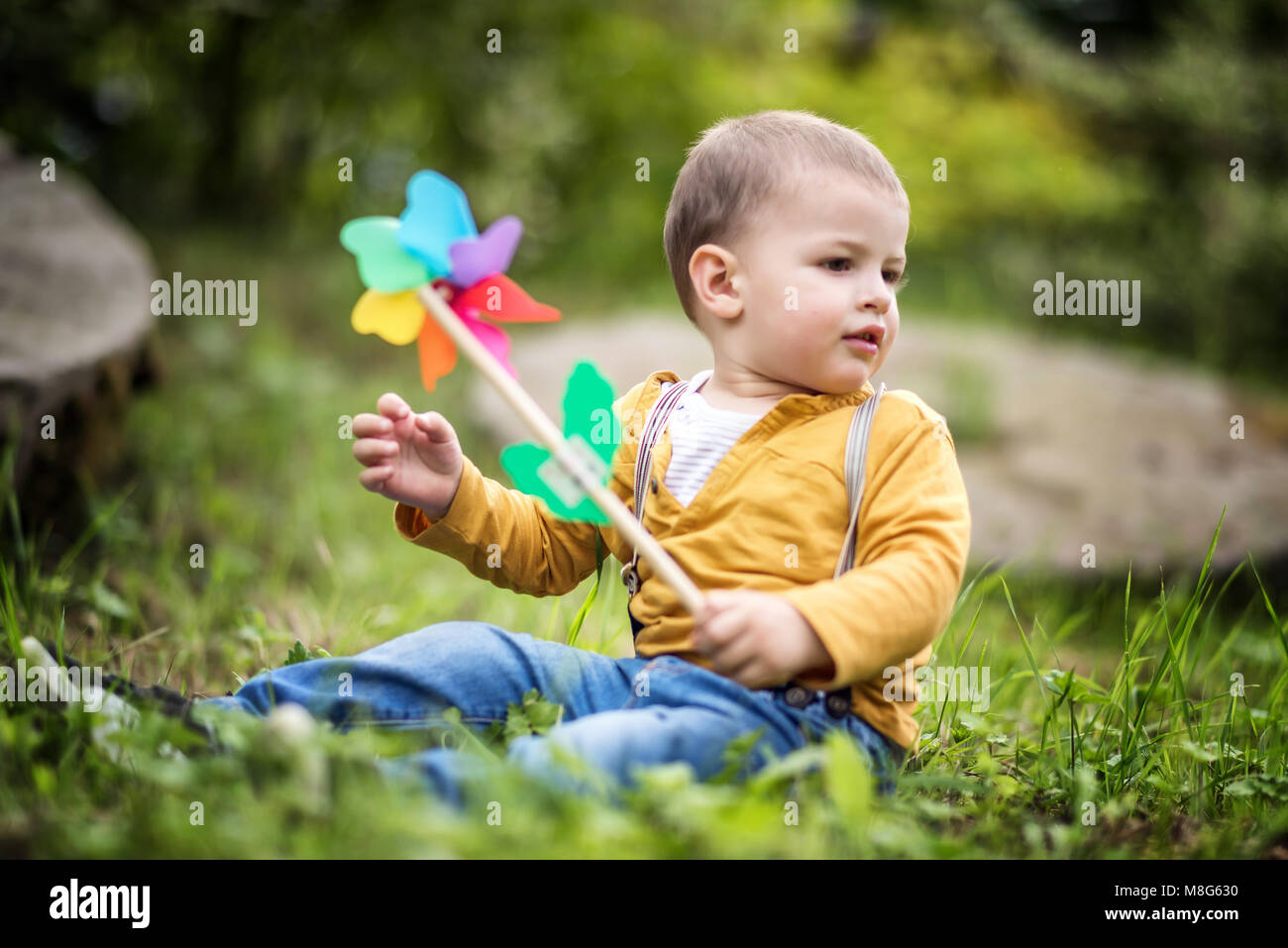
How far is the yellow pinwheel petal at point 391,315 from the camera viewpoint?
55.1 inches

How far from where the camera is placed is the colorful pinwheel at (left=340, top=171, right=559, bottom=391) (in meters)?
1.38

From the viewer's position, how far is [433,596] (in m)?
2.57

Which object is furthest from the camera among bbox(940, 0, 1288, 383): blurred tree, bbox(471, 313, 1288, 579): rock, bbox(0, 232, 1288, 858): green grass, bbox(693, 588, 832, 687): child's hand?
bbox(940, 0, 1288, 383): blurred tree

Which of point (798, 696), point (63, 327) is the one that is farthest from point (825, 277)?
point (63, 327)

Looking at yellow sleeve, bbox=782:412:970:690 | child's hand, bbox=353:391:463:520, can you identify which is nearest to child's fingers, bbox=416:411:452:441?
child's hand, bbox=353:391:463:520

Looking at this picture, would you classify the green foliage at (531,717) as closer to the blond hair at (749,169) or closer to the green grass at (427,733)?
the green grass at (427,733)

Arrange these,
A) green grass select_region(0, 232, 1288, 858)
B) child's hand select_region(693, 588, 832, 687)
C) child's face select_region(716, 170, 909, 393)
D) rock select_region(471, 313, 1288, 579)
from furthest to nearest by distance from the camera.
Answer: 1. rock select_region(471, 313, 1288, 579)
2. child's face select_region(716, 170, 909, 393)
3. child's hand select_region(693, 588, 832, 687)
4. green grass select_region(0, 232, 1288, 858)

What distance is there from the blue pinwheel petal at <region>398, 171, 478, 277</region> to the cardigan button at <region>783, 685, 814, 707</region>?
2.28ft

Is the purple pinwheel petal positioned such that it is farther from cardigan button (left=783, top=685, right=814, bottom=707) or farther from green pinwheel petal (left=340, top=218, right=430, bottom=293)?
cardigan button (left=783, top=685, right=814, bottom=707)

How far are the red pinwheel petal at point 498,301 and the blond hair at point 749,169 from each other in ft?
0.98

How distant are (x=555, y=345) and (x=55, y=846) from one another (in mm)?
3442

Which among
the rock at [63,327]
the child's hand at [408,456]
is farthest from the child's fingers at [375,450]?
the rock at [63,327]
